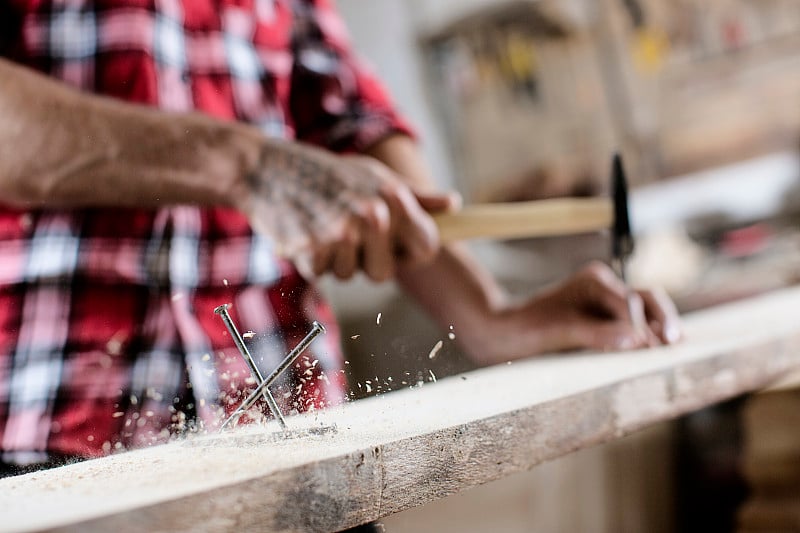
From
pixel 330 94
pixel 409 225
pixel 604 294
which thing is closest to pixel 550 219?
pixel 604 294

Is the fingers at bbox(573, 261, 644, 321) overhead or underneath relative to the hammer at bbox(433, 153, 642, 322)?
underneath

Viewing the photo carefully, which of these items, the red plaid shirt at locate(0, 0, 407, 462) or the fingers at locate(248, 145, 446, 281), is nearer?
the red plaid shirt at locate(0, 0, 407, 462)

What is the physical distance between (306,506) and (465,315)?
61 cm

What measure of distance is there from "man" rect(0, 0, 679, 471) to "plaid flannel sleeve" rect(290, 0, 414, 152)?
0.08 meters

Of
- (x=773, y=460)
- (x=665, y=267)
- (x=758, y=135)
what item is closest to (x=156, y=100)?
(x=773, y=460)

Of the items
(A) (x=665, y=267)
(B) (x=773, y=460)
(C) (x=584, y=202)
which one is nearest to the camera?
(C) (x=584, y=202)

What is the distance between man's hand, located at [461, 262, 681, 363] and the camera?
2.61 feet

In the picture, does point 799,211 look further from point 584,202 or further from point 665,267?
point 584,202

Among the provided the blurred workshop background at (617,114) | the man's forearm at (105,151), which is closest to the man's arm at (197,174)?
the man's forearm at (105,151)

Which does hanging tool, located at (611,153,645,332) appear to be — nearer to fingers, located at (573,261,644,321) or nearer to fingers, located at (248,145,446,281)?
fingers, located at (573,261,644,321)

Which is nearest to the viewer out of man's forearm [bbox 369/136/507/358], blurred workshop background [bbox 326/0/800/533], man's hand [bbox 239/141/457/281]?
man's hand [bbox 239/141/457/281]

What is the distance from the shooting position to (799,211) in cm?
252

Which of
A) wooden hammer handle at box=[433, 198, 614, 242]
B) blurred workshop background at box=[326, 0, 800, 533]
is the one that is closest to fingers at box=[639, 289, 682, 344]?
wooden hammer handle at box=[433, 198, 614, 242]

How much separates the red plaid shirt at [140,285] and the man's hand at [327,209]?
0.16ft
